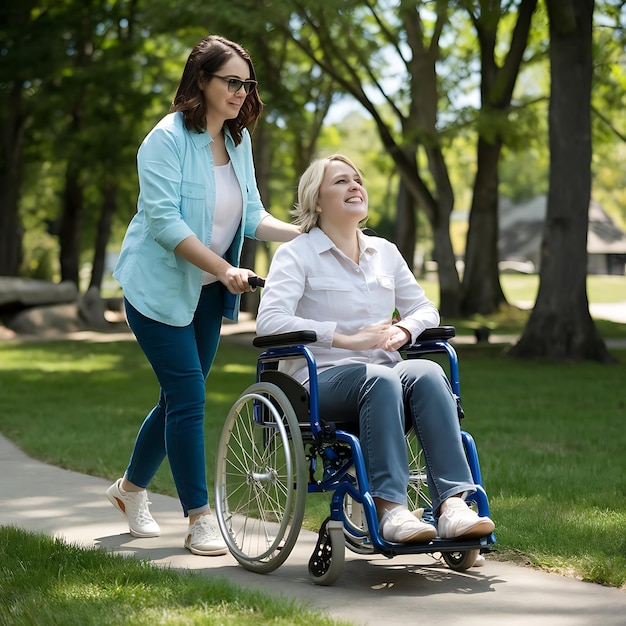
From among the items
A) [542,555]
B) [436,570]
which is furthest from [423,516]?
[542,555]

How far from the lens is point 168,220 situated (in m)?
4.41

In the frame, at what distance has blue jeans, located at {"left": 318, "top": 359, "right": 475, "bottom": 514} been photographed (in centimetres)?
394

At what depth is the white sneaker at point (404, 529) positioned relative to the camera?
149 inches

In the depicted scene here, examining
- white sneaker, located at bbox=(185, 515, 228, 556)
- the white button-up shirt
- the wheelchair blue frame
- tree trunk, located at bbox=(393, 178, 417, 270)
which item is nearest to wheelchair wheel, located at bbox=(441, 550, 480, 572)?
the wheelchair blue frame

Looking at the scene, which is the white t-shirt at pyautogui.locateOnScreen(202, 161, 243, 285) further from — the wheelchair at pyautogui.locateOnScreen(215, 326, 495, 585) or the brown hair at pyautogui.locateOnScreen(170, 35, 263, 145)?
the wheelchair at pyautogui.locateOnScreen(215, 326, 495, 585)

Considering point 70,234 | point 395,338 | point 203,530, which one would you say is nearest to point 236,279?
point 395,338

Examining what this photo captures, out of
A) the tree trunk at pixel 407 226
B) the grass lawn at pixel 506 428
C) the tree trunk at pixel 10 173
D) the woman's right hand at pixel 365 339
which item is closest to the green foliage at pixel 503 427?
the grass lawn at pixel 506 428

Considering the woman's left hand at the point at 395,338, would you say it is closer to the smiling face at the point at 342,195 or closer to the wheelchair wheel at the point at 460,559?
the smiling face at the point at 342,195

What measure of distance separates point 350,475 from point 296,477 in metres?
0.43

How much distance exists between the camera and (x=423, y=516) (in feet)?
13.8

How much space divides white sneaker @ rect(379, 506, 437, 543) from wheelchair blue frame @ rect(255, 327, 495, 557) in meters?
0.02

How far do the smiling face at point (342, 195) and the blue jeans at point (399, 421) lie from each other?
66 centimetres

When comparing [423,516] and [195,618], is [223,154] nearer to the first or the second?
[423,516]

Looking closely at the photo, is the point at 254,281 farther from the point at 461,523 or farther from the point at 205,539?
the point at 461,523
